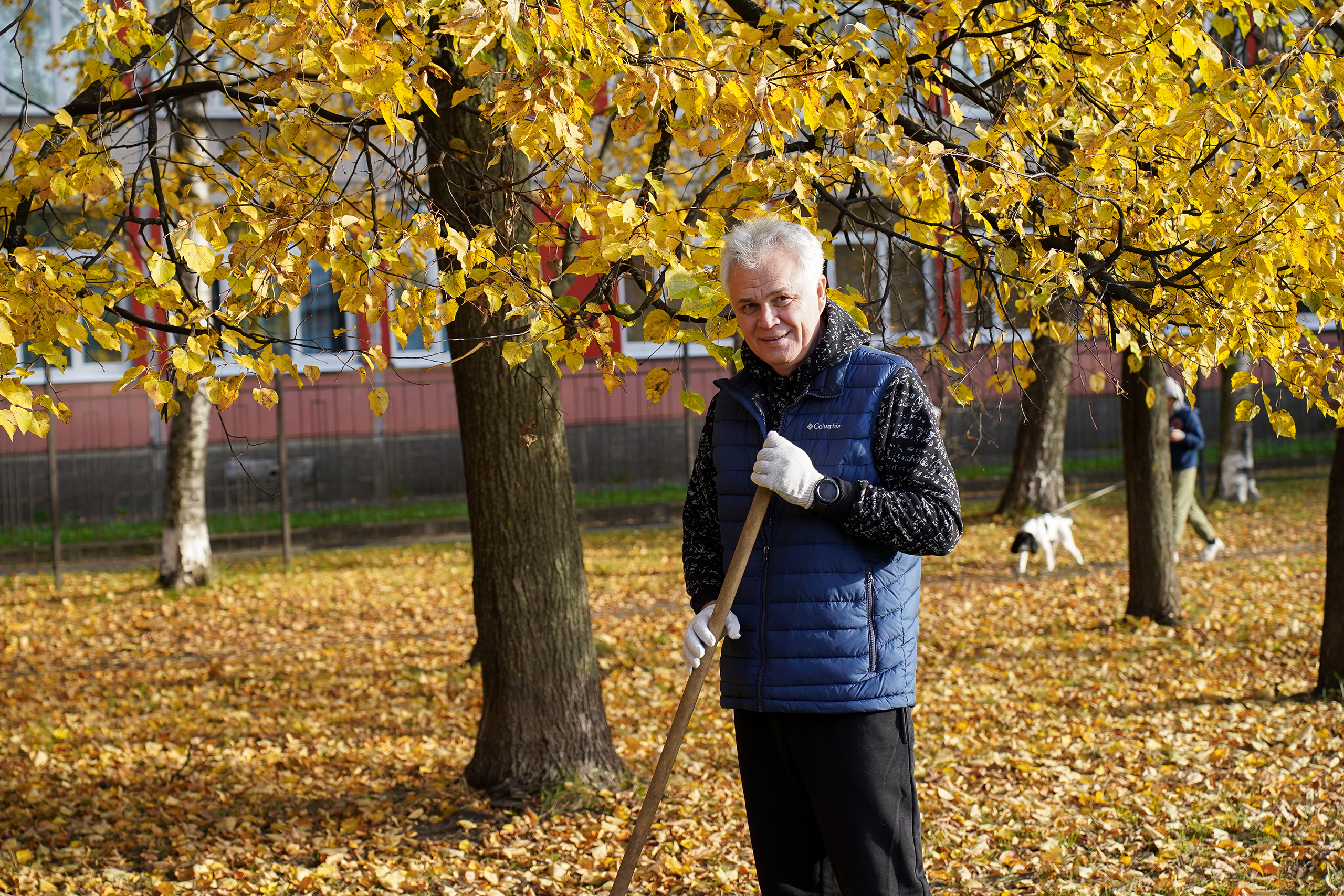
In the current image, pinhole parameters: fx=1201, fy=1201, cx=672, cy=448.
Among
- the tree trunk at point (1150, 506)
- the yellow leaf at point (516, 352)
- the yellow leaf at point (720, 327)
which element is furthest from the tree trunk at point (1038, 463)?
the yellow leaf at point (516, 352)

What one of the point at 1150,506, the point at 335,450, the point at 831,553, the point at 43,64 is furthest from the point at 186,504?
the point at 43,64

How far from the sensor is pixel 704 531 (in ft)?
9.48

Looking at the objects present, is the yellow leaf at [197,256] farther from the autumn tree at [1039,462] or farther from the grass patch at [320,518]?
the autumn tree at [1039,462]

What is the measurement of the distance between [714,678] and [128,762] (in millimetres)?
3214

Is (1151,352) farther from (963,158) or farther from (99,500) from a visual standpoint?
(99,500)

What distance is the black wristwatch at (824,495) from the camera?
2.47m

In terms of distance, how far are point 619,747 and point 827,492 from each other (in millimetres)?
3423

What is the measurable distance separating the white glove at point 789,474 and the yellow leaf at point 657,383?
39.5 inches

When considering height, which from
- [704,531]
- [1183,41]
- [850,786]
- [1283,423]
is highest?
[1183,41]

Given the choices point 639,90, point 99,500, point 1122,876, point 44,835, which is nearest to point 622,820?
point 1122,876

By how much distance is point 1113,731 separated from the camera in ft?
18.6

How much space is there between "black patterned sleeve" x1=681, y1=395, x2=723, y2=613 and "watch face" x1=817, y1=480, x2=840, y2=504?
41cm

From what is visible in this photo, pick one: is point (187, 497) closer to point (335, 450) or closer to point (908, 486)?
point (335, 450)

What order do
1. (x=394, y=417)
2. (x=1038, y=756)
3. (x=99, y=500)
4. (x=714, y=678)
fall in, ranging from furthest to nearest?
(x=394, y=417), (x=99, y=500), (x=714, y=678), (x=1038, y=756)
